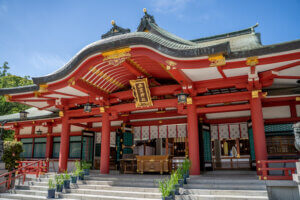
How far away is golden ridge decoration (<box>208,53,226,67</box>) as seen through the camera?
290 inches

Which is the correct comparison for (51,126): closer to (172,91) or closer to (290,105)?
(172,91)

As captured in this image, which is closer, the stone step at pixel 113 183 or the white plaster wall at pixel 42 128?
the stone step at pixel 113 183

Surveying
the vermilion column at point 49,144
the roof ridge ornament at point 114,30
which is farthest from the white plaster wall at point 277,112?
the vermilion column at point 49,144

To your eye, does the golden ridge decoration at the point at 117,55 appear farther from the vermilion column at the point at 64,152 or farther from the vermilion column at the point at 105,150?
the vermilion column at the point at 64,152

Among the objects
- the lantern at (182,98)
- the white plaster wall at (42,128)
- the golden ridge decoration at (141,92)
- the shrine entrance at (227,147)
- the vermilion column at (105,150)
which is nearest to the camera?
the lantern at (182,98)

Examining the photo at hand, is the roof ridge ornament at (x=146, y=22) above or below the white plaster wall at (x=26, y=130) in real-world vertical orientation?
above

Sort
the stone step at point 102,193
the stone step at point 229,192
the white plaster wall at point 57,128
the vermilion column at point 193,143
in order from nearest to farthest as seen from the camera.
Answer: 1. the stone step at point 229,192
2. the stone step at point 102,193
3. the vermilion column at point 193,143
4. the white plaster wall at point 57,128

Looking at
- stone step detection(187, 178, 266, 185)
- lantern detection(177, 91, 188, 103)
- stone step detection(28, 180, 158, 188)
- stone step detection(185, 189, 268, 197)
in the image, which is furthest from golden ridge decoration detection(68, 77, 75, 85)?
stone step detection(185, 189, 268, 197)

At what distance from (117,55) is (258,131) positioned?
5.90 meters

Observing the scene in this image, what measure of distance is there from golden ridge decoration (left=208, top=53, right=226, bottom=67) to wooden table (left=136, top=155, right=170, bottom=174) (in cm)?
554

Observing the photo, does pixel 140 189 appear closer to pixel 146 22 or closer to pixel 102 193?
pixel 102 193

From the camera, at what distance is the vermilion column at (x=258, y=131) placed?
830 cm

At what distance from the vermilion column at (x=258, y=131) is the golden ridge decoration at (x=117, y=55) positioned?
5.08 meters

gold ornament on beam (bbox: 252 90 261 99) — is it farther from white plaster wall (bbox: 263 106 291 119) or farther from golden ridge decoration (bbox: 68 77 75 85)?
golden ridge decoration (bbox: 68 77 75 85)
